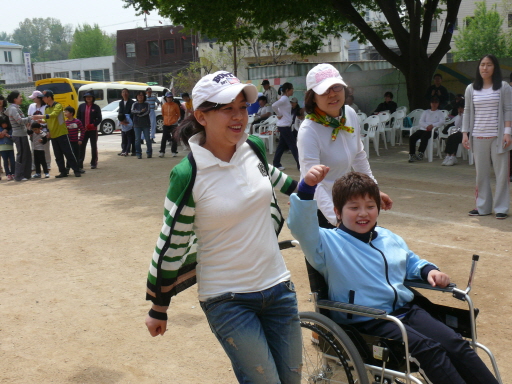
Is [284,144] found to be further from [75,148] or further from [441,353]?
[441,353]

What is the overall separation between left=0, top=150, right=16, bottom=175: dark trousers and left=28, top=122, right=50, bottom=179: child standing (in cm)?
52

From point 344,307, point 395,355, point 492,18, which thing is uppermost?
point 492,18

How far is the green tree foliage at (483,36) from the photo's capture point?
186 feet

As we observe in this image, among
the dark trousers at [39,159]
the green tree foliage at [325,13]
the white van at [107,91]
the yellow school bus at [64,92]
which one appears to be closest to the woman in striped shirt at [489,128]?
the green tree foliage at [325,13]

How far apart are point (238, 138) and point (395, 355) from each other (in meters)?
1.37

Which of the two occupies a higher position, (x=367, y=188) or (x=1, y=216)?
(x=367, y=188)

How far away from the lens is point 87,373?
13.1 ft

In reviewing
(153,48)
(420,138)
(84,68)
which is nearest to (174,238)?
(420,138)

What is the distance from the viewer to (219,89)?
2.51 metres

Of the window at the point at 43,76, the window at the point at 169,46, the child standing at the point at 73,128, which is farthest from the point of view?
the window at the point at 43,76

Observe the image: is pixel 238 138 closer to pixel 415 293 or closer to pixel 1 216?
pixel 415 293

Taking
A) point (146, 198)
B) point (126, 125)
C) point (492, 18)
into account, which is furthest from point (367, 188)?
point (492, 18)

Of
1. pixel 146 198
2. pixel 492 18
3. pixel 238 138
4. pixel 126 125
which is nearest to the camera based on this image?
pixel 238 138

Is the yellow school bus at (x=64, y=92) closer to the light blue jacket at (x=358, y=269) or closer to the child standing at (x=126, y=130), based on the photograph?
the child standing at (x=126, y=130)
